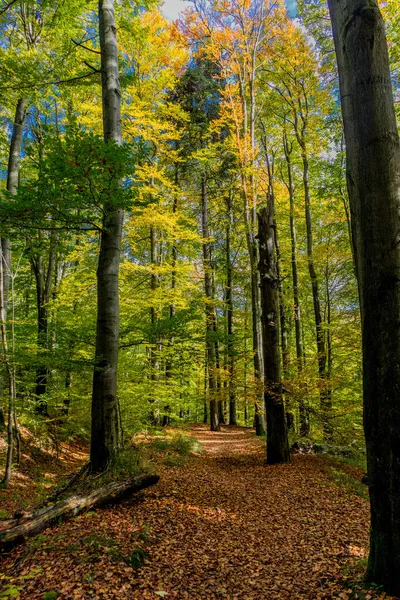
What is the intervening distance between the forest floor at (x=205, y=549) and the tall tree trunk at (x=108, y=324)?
0.86 meters

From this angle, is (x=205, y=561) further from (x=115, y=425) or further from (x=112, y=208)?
(x=112, y=208)

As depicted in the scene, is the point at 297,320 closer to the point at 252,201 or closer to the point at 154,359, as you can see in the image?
the point at 252,201

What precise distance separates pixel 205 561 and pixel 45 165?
439 centimetres

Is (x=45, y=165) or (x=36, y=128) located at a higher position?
(x=36, y=128)

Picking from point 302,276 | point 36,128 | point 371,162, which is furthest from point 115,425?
point 302,276

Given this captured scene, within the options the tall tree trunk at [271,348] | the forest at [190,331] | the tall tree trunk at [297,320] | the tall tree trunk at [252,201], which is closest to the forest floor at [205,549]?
the forest at [190,331]

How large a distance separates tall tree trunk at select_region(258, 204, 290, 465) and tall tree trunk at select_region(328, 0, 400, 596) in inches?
194

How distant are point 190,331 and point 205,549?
3.15m

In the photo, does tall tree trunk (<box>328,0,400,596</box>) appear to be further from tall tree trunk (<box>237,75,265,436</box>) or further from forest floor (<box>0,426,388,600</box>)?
tall tree trunk (<box>237,75,265,436</box>)

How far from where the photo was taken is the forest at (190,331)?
7.70 feet

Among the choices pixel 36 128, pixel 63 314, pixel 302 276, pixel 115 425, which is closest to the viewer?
pixel 115 425

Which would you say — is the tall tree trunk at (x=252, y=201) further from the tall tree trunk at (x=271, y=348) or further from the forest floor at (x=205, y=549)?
the forest floor at (x=205, y=549)

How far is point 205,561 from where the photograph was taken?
10.7 feet

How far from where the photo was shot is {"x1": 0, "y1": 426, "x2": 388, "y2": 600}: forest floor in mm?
2686
